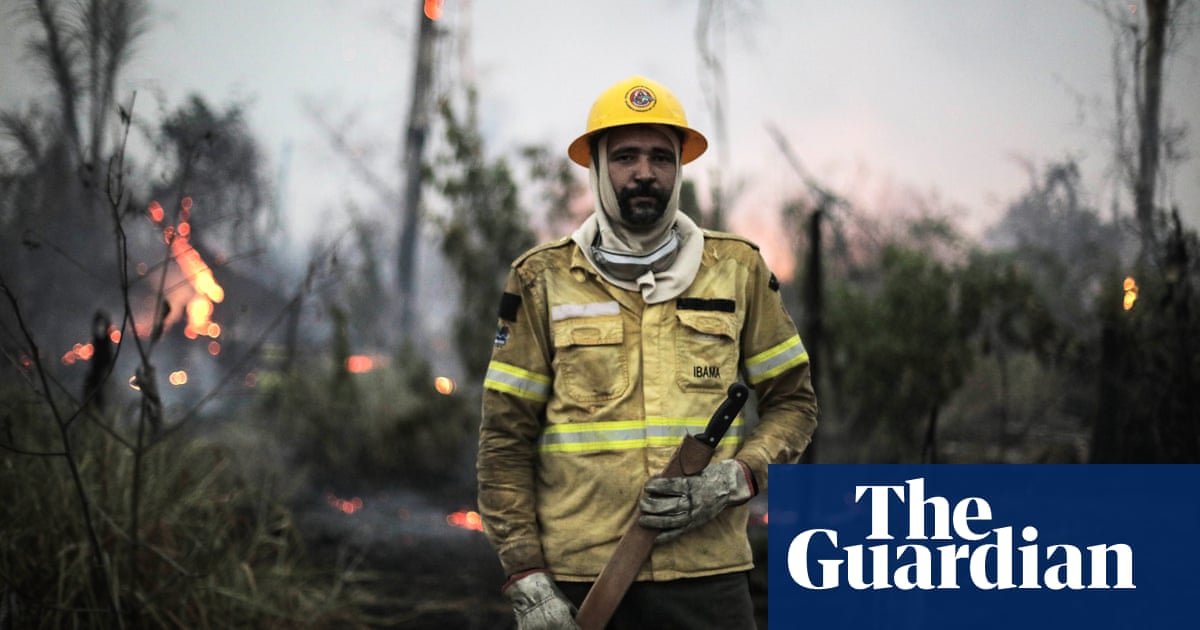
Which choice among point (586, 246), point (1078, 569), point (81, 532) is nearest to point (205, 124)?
point (81, 532)

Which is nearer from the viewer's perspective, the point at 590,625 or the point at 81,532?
the point at 590,625

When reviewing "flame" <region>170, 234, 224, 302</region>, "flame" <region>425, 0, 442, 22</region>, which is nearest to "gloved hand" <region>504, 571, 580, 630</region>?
"flame" <region>170, 234, 224, 302</region>

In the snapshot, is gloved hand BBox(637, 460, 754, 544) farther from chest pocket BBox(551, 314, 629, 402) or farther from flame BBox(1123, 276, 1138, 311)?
flame BBox(1123, 276, 1138, 311)

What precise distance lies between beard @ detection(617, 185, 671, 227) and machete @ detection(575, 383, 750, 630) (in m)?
0.49

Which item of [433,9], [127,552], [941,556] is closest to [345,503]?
[127,552]

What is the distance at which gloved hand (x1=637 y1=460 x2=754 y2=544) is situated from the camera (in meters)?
2.31

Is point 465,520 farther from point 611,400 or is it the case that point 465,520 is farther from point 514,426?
point 611,400

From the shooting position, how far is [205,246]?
275 inches

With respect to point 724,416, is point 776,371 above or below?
above

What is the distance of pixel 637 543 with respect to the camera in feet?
7.66

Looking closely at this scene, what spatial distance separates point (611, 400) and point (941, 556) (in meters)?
1.39

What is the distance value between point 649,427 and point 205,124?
540 centimetres

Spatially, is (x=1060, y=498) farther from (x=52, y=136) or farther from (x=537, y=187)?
(x=52, y=136)

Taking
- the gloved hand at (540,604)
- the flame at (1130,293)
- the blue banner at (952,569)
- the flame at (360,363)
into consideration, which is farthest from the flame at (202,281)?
the flame at (1130,293)
